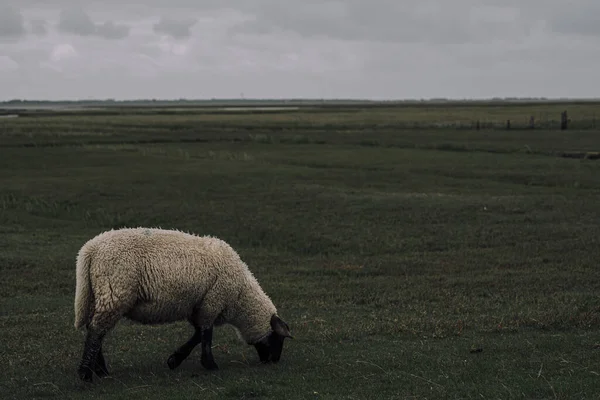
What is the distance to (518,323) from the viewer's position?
14852mm

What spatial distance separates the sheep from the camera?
37.4 feet

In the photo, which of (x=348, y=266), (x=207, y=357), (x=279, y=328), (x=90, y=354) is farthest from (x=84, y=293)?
(x=348, y=266)

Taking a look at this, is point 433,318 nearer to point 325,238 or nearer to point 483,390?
point 483,390

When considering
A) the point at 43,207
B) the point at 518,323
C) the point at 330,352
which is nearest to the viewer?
the point at 330,352

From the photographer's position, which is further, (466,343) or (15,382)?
(466,343)

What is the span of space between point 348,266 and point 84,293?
1183 centimetres

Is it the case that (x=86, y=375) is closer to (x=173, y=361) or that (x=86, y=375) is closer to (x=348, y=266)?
(x=173, y=361)

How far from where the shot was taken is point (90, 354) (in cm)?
1134

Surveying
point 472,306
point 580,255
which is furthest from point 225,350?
point 580,255

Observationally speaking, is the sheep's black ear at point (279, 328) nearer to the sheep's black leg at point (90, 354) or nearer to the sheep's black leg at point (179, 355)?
the sheep's black leg at point (179, 355)

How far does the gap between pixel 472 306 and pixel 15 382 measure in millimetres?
9881

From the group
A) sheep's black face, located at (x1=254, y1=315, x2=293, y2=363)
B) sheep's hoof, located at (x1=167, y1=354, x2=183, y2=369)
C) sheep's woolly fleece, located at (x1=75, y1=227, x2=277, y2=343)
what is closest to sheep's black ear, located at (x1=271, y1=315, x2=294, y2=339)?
sheep's black face, located at (x1=254, y1=315, x2=293, y2=363)

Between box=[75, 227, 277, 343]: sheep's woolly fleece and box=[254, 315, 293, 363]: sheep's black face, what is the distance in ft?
0.47

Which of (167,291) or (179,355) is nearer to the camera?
(167,291)
